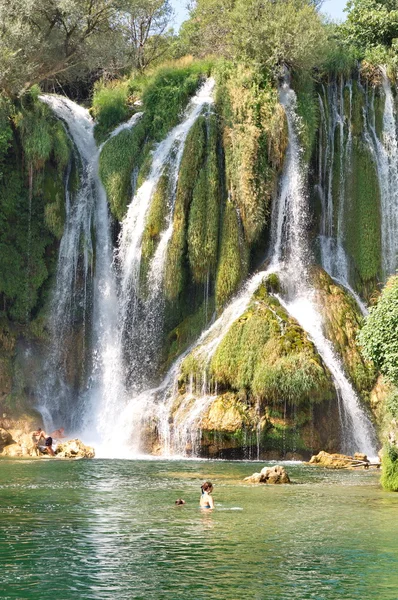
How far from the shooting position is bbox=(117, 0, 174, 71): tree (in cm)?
5256

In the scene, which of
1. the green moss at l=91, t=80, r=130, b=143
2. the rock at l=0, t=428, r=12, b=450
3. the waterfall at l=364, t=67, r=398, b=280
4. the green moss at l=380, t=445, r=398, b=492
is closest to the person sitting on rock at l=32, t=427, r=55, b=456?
the rock at l=0, t=428, r=12, b=450

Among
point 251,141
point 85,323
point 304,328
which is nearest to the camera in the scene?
point 304,328

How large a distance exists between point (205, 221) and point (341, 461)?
39.3 feet

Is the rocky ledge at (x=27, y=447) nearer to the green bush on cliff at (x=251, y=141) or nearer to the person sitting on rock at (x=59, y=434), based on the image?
the person sitting on rock at (x=59, y=434)

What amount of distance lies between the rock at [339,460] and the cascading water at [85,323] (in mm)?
8753

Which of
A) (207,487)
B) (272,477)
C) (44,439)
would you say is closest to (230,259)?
(44,439)

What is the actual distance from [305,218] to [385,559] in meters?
25.4

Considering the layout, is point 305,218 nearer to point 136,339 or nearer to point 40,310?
point 136,339

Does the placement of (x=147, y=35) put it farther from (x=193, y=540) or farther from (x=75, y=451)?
(x=193, y=540)

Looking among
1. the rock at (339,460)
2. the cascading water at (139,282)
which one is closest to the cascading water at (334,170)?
the cascading water at (139,282)

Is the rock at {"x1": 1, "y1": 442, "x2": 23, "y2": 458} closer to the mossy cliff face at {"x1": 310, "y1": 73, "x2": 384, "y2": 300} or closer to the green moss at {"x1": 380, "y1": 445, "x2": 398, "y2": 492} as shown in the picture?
the mossy cliff face at {"x1": 310, "y1": 73, "x2": 384, "y2": 300}

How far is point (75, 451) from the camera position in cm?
3117

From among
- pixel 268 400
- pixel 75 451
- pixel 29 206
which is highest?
→ pixel 29 206

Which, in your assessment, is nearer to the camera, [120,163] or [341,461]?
[341,461]
